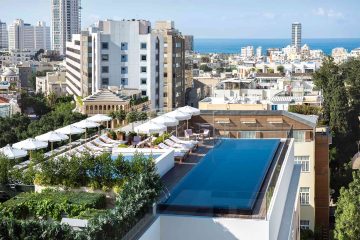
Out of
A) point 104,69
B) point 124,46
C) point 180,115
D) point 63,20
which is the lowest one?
point 180,115

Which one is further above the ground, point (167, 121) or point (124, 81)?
point (124, 81)

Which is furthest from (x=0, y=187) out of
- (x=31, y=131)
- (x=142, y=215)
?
(x=31, y=131)

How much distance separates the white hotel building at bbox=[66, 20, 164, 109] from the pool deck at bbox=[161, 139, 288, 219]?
42356mm

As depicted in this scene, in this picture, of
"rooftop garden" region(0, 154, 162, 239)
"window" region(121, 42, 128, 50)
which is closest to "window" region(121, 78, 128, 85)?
"window" region(121, 42, 128, 50)

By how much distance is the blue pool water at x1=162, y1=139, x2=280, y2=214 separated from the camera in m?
10.2

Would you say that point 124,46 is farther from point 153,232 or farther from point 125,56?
point 153,232

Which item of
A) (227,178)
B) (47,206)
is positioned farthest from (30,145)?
(47,206)

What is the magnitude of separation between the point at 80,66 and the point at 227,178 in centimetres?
5366

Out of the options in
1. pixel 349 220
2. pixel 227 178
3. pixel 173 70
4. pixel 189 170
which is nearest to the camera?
pixel 227 178

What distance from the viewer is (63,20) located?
183 meters

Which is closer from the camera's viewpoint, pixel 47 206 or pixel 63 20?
pixel 47 206

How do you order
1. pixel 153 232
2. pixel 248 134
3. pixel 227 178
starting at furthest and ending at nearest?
1. pixel 248 134
2. pixel 227 178
3. pixel 153 232

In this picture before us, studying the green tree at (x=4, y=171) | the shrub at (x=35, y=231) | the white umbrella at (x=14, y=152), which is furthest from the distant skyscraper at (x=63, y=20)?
the shrub at (x=35, y=231)

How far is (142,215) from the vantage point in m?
9.38
